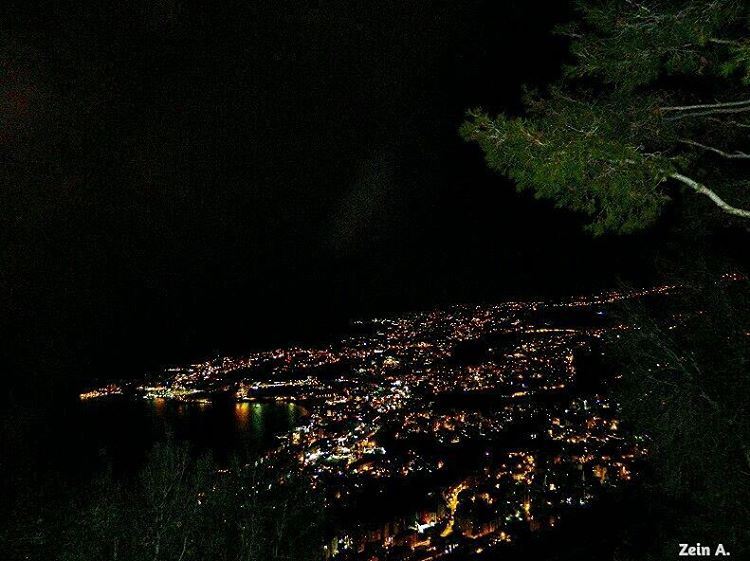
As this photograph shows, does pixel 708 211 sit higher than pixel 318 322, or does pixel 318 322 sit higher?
pixel 318 322

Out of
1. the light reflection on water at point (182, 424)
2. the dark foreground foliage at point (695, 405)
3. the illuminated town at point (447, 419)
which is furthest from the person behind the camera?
the light reflection on water at point (182, 424)

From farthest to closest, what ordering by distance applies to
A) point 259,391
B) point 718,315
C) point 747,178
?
point 259,391, point 747,178, point 718,315

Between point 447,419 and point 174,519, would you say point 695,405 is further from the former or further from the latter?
point 447,419

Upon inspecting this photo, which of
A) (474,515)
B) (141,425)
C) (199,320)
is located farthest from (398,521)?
(199,320)

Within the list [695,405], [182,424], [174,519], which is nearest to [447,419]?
[182,424]

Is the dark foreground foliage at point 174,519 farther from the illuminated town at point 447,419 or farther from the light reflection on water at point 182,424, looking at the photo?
the light reflection on water at point 182,424

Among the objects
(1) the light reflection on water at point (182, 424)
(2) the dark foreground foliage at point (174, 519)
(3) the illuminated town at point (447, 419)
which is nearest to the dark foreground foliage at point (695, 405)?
(3) the illuminated town at point (447, 419)

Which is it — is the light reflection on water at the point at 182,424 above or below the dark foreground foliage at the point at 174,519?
above

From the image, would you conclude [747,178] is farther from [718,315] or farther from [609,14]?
[609,14]
